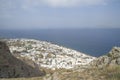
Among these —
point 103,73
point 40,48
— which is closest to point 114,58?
point 103,73

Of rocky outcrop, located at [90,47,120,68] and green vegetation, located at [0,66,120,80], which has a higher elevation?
rocky outcrop, located at [90,47,120,68]

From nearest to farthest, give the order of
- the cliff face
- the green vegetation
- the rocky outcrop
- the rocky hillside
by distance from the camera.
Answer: the green vegetation, the rocky outcrop, the cliff face, the rocky hillside

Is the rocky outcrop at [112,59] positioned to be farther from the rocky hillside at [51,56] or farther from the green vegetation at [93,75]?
the rocky hillside at [51,56]

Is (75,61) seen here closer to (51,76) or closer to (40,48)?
(40,48)

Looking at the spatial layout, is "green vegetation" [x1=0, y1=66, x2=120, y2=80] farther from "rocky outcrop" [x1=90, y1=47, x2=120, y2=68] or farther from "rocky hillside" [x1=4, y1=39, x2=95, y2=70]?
"rocky hillside" [x1=4, y1=39, x2=95, y2=70]

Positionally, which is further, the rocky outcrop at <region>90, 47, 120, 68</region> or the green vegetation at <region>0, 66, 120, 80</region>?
the rocky outcrop at <region>90, 47, 120, 68</region>

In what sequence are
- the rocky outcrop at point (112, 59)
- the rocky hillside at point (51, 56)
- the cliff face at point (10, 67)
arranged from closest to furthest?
the rocky outcrop at point (112, 59) < the cliff face at point (10, 67) < the rocky hillside at point (51, 56)

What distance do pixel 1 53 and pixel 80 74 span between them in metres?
24.8

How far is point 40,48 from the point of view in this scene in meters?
173

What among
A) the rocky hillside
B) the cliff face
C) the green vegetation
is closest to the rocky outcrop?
the green vegetation

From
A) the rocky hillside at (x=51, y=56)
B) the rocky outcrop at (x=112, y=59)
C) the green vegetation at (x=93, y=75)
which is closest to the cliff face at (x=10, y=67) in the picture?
the rocky outcrop at (x=112, y=59)

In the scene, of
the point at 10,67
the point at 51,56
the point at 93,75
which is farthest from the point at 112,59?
the point at 51,56

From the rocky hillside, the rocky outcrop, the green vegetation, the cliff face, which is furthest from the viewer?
the rocky hillside

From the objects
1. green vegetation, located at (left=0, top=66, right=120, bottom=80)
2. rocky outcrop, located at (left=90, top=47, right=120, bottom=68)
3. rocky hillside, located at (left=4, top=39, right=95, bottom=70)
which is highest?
rocky hillside, located at (left=4, top=39, right=95, bottom=70)
